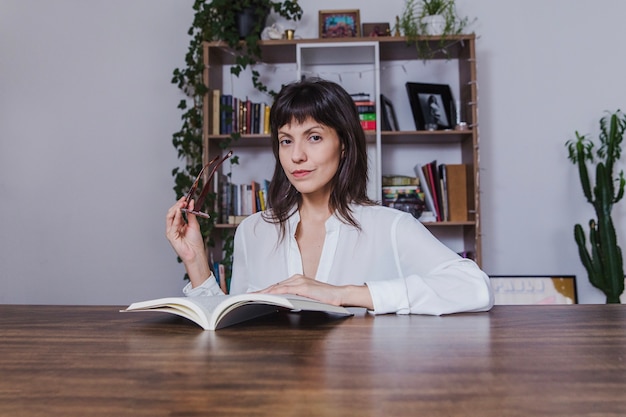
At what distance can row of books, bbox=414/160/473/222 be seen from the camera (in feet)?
10.6

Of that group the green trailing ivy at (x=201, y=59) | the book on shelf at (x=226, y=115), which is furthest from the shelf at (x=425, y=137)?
the book on shelf at (x=226, y=115)

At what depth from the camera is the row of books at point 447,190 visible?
324cm

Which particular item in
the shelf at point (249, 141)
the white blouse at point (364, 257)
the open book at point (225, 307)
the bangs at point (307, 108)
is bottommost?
the open book at point (225, 307)

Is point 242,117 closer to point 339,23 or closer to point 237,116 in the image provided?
point 237,116

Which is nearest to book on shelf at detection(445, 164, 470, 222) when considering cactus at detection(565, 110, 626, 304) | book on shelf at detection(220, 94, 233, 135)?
cactus at detection(565, 110, 626, 304)

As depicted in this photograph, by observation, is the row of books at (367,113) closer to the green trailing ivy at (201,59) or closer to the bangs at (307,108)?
the green trailing ivy at (201,59)

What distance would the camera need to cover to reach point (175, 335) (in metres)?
0.95

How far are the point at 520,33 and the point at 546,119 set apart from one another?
1.63 feet

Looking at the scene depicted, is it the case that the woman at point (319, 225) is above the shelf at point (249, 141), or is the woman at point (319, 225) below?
below

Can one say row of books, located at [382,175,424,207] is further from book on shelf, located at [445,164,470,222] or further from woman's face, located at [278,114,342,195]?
woman's face, located at [278,114,342,195]

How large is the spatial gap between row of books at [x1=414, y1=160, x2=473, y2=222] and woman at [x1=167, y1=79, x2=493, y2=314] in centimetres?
144

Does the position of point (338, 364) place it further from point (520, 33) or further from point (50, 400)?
point (520, 33)

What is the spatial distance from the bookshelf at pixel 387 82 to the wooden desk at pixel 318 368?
7.33 ft

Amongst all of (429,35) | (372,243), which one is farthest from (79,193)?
(372,243)
